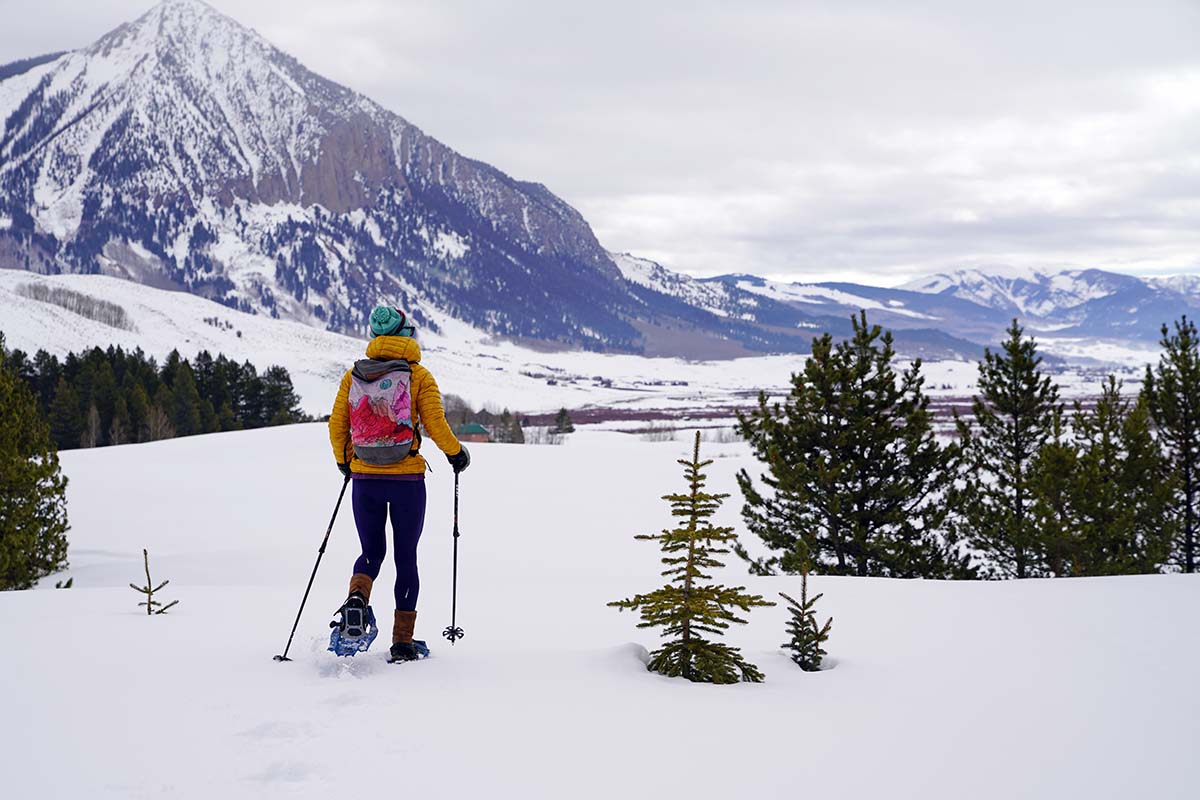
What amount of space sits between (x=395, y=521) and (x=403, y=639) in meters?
0.92

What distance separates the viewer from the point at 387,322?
635cm

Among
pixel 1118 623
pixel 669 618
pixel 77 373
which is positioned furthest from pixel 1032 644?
pixel 77 373

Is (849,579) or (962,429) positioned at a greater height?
(962,429)

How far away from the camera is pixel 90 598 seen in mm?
9594

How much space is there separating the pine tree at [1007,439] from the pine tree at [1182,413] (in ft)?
8.94

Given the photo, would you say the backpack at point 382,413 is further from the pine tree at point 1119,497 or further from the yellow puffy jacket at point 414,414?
the pine tree at point 1119,497

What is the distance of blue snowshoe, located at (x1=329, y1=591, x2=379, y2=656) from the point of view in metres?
5.88

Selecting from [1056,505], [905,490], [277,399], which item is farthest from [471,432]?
[905,490]

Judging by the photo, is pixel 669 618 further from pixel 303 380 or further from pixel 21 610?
pixel 303 380

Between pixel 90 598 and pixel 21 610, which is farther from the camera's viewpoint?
pixel 90 598

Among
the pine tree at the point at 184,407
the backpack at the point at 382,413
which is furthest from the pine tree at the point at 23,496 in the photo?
the pine tree at the point at 184,407

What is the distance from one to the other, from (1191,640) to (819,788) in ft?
17.4

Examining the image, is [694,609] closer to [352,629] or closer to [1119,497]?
[352,629]

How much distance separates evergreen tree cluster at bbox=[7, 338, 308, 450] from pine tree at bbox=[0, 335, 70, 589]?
1761 inches
